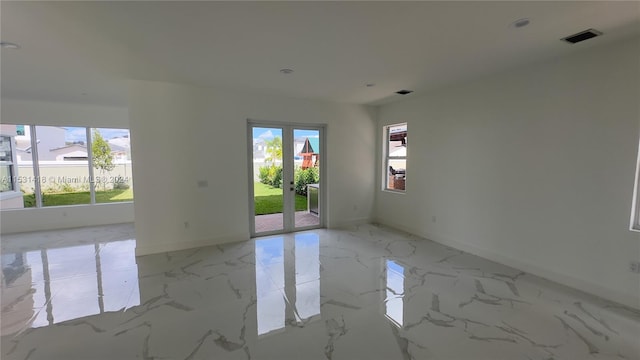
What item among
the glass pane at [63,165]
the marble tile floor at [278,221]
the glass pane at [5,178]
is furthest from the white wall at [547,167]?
the glass pane at [5,178]

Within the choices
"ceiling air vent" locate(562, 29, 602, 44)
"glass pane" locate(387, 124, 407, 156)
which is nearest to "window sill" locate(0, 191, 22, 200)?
"glass pane" locate(387, 124, 407, 156)

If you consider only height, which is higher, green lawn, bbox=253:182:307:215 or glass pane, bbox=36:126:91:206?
glass pane, bbox=36:126:91:206

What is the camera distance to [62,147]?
6301 mm

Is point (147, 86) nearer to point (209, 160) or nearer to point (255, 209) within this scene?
point (209, 160)

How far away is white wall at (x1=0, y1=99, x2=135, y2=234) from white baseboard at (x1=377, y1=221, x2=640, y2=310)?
7090 millimetres

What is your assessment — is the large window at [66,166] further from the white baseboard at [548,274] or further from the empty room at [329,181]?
the white baseboard at [548,274]

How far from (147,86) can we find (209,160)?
4.57 feet

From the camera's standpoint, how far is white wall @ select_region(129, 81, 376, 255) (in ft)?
14.1

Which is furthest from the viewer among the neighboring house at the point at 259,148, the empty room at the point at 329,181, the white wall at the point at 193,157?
the neighboring house at the point at 259,148

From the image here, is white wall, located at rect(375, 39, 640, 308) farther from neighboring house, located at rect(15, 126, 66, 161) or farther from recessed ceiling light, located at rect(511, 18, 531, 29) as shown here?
neighboring house, located at rect(15, 126, 66, 161)

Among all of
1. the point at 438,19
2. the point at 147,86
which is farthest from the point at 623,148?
the point at 147,86

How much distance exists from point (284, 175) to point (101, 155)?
179 inches

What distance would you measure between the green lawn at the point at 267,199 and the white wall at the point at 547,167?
285 cm

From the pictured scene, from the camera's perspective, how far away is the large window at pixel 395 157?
581 centimetres
